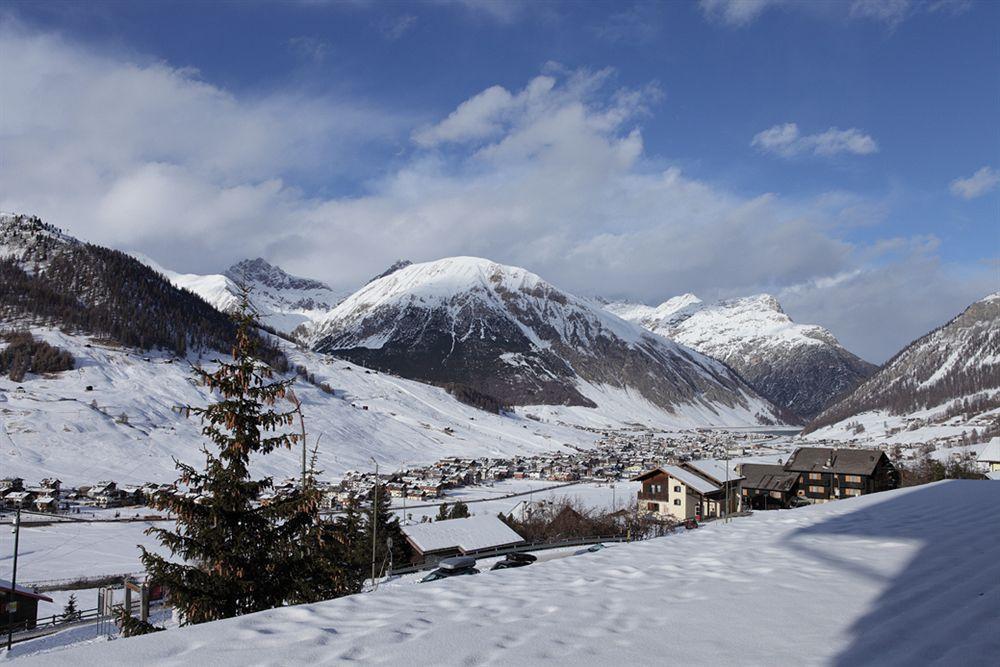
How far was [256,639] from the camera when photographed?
4.65 m

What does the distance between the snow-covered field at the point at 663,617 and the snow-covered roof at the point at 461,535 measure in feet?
99.5

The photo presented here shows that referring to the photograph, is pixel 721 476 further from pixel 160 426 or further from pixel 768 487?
pixel 160 426

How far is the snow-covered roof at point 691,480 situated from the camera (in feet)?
192

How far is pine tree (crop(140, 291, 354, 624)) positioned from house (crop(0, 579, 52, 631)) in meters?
23.9

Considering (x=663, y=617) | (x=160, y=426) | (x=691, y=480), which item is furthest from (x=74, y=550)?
(x=160, y=426)

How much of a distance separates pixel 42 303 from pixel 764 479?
186 m

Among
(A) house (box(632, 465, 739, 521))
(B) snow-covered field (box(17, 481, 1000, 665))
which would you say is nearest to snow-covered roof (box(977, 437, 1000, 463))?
(A) house (box(632, 465, 739, 521))

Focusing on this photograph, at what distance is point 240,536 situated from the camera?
1194 centimetres

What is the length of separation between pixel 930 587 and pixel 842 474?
204 ft

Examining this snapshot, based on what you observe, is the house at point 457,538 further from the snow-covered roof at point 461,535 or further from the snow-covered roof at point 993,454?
the snow-covered roof at point 993,454

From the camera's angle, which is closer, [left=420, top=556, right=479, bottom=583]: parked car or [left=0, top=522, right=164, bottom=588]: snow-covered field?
[left=420, top=556, right=479, bottom=583]: parked car

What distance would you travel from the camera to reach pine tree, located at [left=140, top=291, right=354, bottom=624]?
455 inches

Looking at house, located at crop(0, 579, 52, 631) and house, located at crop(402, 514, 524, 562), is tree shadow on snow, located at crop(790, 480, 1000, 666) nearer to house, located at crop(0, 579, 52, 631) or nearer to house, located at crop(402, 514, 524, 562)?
house, located at crop(402, 514, 524, 562)

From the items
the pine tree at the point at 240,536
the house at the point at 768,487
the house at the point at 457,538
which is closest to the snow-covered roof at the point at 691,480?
the house at the point at 768,487
